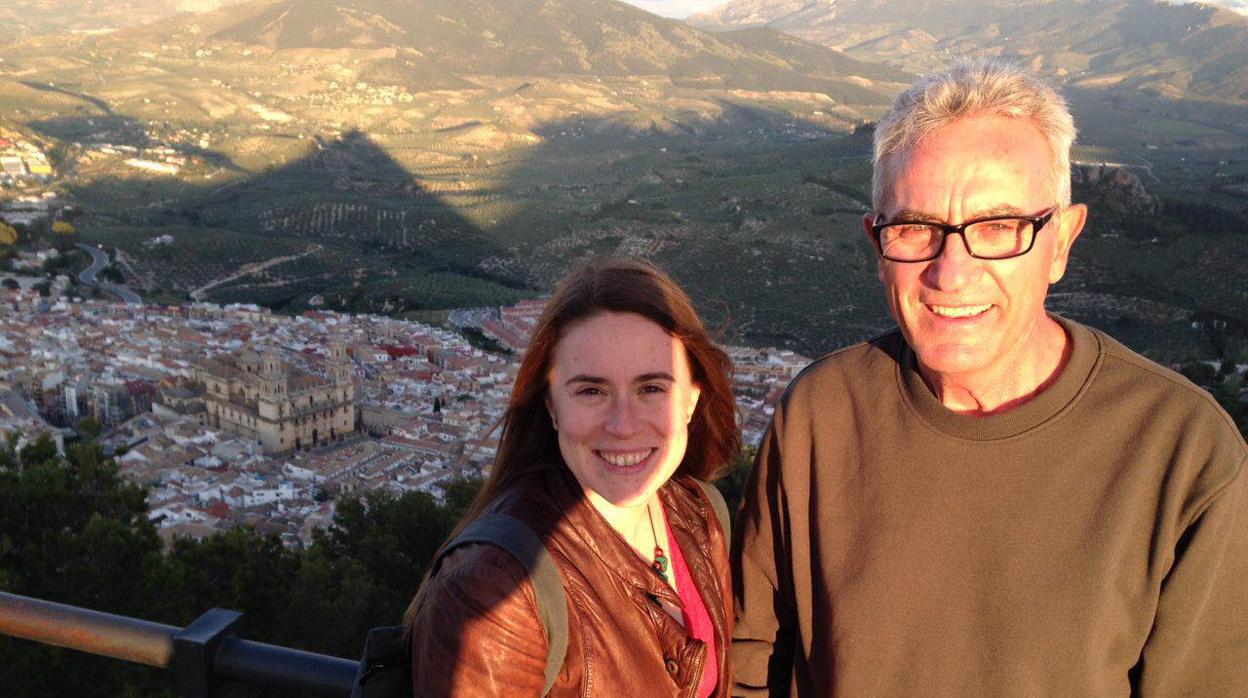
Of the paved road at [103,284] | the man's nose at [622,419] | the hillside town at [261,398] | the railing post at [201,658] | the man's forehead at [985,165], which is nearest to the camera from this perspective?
the man's forehead at [985,165]

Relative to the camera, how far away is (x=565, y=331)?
62.1 inches

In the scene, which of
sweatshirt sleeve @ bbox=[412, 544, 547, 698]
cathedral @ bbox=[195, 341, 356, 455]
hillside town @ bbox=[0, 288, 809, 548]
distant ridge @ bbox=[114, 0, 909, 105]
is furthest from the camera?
distant ridge @ bbox=[114, 0, 909, 105]

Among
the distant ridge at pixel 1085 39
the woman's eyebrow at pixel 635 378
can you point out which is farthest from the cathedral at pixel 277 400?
the distant ridge at pixel 1085 39

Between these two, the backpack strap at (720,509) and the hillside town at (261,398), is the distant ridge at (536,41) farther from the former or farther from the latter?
the backpack strap at (720,509)

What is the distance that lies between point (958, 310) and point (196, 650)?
1.46 metres

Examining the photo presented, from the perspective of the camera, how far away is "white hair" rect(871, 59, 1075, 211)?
142 centimetres

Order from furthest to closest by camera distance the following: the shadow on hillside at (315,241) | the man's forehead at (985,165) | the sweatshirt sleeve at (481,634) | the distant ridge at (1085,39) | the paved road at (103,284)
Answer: the distant ridge at (1085,39) < the shadow on hillside at (315,241) < the paved road at (103,284) < the man's forehead at (985,165) < the sweatshirt sleeve at (481,634)

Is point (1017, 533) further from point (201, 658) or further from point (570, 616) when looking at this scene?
point (201, 658)

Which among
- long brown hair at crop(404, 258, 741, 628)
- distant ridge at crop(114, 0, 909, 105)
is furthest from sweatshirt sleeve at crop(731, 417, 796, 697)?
distant ridge at crop(114, 0, 909, 105)

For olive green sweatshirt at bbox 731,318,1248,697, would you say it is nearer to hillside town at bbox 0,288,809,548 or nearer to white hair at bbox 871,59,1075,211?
white hair at bbox 871,59,1075,211

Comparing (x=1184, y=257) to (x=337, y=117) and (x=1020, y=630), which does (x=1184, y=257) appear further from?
(x=337, y=117)

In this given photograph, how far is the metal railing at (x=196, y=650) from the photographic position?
1612 millimetres

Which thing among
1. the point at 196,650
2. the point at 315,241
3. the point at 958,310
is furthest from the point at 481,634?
the point at 315,241

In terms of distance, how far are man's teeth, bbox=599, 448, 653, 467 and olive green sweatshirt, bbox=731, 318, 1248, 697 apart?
0.93 ft
